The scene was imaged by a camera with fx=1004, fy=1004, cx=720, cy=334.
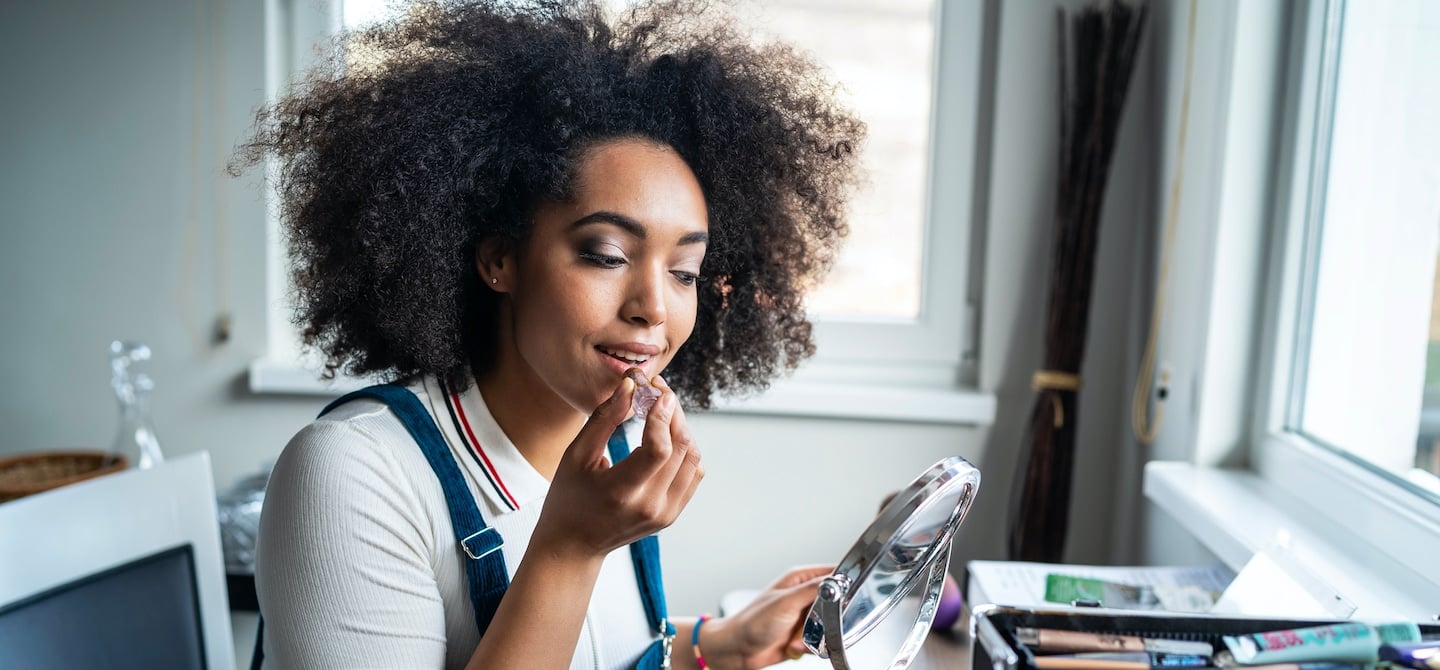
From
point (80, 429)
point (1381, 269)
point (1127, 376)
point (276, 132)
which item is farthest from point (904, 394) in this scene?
point (80, 429)

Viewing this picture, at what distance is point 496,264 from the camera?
869 millimetres

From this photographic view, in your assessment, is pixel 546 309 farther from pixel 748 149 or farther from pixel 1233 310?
pixel 1233 310

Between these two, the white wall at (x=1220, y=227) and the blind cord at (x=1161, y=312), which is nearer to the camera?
the white wall at (x=1220, y=227)

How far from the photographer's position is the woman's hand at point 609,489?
2.35 ft

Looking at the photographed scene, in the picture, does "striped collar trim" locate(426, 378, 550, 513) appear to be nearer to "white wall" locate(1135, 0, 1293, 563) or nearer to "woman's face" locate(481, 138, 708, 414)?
"woman's face" locate(481, 138, 708, 414)

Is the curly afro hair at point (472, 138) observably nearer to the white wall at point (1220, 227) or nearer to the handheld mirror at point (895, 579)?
the handheld mirror at point (895, 579)

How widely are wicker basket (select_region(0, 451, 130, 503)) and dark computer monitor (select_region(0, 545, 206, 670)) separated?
0.69 meters

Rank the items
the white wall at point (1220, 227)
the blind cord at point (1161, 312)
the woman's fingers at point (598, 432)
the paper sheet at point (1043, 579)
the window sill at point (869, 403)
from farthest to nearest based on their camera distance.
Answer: the window sill at point (869, 403)
the blind cord at point (1161, 312)
the white wall at point (1220, 227)
the paper sheet at point (1043, 579)
the woman's fingers at point (598, 432)

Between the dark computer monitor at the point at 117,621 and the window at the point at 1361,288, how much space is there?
50.9 inches

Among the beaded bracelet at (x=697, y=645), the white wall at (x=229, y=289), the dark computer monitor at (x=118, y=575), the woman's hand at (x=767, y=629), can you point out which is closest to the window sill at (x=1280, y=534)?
the white wall at (x=229, y=289)

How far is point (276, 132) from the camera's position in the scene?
2.93 feet

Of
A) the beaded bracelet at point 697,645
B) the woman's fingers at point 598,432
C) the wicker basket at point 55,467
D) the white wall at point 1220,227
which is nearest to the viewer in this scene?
the woman's fingers at point 598,432

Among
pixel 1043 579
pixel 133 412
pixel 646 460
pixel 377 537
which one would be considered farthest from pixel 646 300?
pixel 133 412

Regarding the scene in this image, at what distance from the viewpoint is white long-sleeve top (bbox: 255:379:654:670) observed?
73cm
